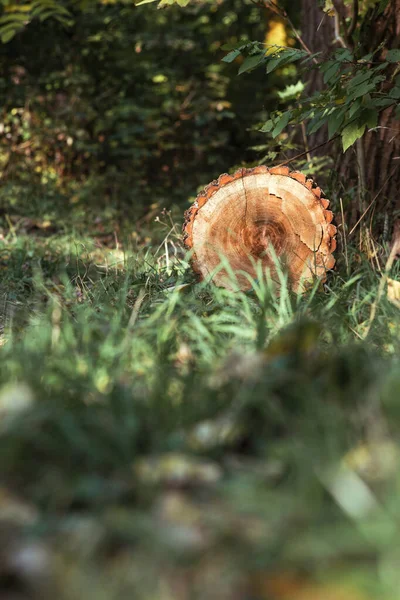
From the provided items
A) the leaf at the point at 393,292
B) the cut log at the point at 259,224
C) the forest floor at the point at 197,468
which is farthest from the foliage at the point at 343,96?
the forest floor at the point at 197,468

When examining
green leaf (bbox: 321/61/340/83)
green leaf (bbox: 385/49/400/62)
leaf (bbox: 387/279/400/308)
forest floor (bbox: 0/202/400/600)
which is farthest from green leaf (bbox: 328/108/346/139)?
forest floor (bbox: 0/202/400/600)

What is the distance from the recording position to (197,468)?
139 cm

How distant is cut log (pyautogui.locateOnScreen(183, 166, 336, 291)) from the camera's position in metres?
3.35

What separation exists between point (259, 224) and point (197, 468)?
2.23 meters

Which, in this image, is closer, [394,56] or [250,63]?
[394,56]

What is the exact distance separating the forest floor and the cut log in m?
1.15

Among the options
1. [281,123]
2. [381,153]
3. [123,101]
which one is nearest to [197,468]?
[281,123]

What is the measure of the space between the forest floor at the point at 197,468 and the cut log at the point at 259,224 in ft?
3.78

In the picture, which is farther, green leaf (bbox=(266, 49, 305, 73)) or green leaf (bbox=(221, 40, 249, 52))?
green leaf (bbox=(221, 40, 249, 52))

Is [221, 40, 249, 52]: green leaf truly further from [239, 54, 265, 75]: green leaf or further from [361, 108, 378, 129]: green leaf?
[361, 108, 378, 129]: green leaf

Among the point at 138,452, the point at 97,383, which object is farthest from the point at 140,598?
the point at 97,383

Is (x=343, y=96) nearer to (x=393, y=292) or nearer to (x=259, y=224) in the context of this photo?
(x=259, y=224)

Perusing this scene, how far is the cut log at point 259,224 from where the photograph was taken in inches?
132

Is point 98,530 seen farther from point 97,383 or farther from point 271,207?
point 271,207
